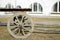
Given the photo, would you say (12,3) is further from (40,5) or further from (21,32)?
(21,32)

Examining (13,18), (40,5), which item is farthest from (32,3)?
(13,18)

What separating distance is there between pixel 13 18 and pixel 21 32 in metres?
0.42

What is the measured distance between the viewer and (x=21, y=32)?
13.4ft

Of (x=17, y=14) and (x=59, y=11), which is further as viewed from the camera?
(x=59, y=11)

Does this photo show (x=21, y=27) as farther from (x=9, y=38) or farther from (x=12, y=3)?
(x=12, y=3)

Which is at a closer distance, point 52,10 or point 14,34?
point 14,34

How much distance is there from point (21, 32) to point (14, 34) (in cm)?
20

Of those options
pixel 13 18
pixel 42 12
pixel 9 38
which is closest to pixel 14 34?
pixel 9 38

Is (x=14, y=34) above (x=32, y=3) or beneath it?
beneath

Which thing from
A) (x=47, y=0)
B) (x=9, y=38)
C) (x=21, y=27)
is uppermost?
(x=47, y=0)

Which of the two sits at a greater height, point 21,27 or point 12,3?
point 12,3

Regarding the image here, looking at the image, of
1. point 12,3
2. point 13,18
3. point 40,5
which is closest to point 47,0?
point 40,5

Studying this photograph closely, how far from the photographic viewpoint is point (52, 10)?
11656mm

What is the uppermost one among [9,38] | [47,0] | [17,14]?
[47,0]
